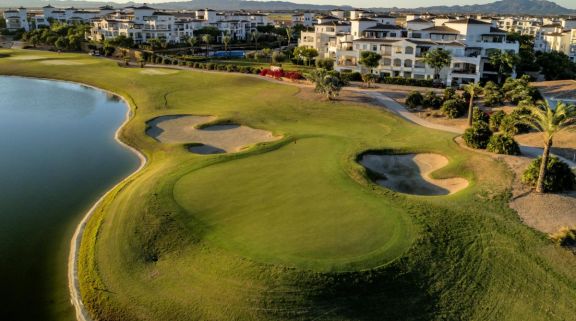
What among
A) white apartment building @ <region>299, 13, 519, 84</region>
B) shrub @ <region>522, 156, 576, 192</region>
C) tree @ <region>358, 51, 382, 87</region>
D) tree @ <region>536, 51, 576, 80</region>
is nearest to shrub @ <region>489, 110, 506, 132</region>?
shrub @ <region>522, 156, 576, 192</region>

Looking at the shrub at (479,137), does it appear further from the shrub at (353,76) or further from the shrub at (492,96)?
the shrub at (353,76)

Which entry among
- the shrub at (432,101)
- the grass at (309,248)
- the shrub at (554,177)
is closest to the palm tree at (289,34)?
the shrub at (432,101)

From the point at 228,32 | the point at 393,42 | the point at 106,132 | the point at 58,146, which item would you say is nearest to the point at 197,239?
the point at 58,146

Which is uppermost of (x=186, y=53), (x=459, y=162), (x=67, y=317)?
(x=186, y=53)

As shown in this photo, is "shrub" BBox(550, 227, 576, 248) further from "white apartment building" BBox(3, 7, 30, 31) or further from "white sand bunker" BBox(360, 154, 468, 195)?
"white apartment building" BBox(3, 7, 30, 31)

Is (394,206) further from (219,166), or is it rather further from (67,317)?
(67,317)
